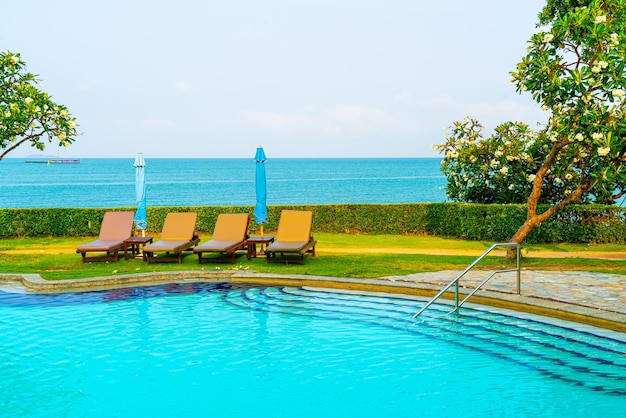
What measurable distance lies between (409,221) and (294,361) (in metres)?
13.9

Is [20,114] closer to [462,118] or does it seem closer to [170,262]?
[170,262]

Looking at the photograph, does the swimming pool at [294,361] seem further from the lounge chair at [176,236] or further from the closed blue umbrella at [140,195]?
the closed blue umbrella at [140,195]

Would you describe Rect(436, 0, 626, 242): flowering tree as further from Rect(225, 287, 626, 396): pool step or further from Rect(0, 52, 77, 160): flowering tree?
Rect(0, 52, 77, 160): flowering tree

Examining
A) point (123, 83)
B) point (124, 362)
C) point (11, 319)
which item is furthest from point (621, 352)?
point (123, 83)

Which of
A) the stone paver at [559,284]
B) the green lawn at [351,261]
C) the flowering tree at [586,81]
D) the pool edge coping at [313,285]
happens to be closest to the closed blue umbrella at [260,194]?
the green lawn at [351,261]

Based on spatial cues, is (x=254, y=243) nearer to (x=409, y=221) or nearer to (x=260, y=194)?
(x=260, y=194)

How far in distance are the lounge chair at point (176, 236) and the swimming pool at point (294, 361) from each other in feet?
12.1

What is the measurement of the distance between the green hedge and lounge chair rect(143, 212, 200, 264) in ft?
17.2

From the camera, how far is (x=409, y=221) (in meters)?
22.2

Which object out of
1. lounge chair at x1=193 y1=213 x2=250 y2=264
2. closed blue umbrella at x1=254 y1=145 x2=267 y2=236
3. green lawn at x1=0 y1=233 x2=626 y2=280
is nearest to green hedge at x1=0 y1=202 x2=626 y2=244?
green lawn at x1=0 y1=233 x2=626 y2=280

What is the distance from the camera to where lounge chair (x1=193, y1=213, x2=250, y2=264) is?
15477 mm

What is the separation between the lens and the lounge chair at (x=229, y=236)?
15.5 metres

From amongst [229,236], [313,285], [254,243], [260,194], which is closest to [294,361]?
[313,285]

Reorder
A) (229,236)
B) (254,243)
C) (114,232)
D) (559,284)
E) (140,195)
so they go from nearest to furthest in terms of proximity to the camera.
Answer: (559,284) → (254,243) → (229,236) → (114,232) → (140,195)
